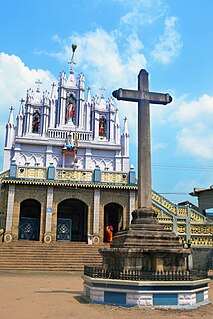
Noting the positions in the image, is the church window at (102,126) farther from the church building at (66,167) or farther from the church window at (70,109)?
the church window at (70,109)

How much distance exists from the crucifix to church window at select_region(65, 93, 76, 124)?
2857 cm

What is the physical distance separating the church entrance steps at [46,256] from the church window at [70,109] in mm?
19936

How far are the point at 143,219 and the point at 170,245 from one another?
41.5 inches

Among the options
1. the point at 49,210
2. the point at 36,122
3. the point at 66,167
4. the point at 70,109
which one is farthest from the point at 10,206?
the point at 70,109

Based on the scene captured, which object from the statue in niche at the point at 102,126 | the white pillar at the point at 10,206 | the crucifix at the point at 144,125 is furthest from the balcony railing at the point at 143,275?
the statue in niche at the point at 102,126

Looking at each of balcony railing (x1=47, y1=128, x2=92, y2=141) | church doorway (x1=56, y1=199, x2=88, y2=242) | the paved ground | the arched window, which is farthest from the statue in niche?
the paved ground

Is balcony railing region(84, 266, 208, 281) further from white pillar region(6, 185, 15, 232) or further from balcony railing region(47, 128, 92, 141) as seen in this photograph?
balcony railing region(47, 128, 92, 141)

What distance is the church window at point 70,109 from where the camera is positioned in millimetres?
39062

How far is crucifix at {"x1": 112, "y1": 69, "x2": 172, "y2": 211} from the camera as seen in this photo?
982cm

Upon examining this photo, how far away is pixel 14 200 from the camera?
901 inches

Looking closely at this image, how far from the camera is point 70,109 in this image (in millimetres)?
39469

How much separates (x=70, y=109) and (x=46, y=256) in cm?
2316

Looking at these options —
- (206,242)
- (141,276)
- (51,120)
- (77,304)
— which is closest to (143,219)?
(141,276)

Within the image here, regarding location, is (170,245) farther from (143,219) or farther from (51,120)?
(51,120)
